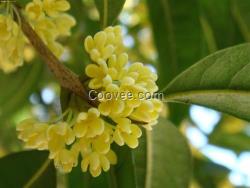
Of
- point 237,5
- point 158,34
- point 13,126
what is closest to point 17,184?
point 158,34

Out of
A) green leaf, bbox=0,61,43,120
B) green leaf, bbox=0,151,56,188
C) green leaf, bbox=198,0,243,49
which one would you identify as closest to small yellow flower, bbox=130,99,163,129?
green leaf, bbox=0,151,56,188

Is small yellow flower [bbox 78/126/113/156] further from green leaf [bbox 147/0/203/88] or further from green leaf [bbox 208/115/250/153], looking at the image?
green leaf [bbox 208/115/250/153]

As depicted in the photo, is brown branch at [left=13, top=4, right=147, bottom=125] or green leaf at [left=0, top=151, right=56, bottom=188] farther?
green leaf at [left=0, top=151, right=56, bottom=188]

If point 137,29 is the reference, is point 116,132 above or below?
above

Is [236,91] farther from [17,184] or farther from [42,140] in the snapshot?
[17,184]

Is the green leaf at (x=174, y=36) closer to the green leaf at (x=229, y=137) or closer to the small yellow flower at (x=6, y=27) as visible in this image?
the green leaf at (x=229, y=137)

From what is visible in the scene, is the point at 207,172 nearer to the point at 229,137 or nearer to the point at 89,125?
the point at 229,137
